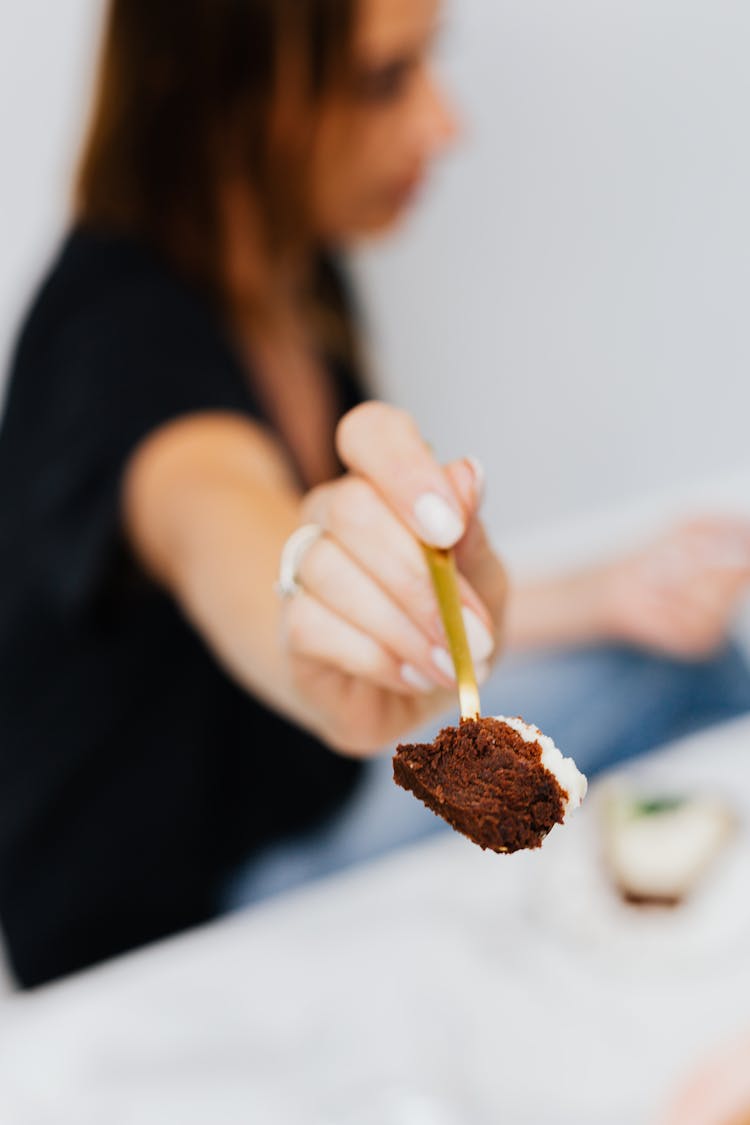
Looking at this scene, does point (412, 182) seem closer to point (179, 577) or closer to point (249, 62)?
point (249, 62)

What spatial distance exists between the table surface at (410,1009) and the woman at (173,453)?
116 millimetres

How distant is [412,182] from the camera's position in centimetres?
77

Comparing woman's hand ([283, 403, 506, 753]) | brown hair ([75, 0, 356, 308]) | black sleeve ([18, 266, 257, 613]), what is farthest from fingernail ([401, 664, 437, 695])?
brown hair ([75, 0, 356, 308])

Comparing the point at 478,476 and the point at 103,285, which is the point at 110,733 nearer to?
the point at 103,285

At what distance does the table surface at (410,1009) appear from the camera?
442 mm

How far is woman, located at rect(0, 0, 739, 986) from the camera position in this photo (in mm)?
546

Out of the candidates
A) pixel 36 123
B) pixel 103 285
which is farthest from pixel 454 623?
pixel 36 123

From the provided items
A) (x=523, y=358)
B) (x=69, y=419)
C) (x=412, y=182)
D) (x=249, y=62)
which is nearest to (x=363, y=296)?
(x=523, y=358)

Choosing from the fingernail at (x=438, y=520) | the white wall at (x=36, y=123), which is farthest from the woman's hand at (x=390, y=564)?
the white wall at (x=36, y=123)

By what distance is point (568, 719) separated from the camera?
2.35 feet

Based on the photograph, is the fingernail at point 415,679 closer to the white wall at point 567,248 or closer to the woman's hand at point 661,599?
the woman's hand at point 661,599

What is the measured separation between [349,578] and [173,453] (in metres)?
0.23

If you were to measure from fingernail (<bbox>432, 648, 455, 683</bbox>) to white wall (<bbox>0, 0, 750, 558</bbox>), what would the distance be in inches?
33.0

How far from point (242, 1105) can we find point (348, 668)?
0.21 meters
